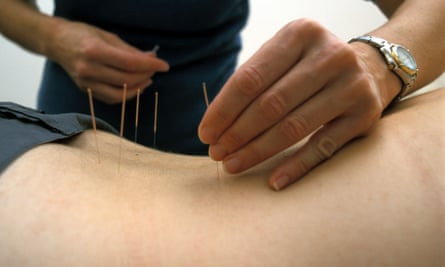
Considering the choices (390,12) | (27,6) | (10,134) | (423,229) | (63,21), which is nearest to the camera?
(423,229)

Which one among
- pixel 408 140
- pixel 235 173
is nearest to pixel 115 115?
pixel 235 173

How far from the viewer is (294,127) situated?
0.67m

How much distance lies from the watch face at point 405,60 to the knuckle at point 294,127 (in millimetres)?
231

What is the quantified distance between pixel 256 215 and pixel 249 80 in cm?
22

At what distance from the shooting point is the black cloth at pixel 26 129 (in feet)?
2.10

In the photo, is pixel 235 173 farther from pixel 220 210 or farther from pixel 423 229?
pixel 423 229

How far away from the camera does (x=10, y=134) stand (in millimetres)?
→ 673

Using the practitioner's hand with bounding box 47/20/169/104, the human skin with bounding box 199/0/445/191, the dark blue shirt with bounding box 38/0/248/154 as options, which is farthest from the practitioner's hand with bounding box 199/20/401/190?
the dark blue shirt with bounding box 38/0/248/154

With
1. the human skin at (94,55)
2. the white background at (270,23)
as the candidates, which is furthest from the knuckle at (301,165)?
the white background at (270,23)

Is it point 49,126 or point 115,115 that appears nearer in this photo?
point 49,126

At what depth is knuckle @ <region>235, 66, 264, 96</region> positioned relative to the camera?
0.65 meters

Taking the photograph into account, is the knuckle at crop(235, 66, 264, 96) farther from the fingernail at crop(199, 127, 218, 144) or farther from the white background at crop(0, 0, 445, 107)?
the white background at crop(0, 0, 445, 107)

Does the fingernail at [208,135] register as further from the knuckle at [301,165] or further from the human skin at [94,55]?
the human skin at [94,55]

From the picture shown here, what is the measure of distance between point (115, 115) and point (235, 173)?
2.83ft
